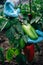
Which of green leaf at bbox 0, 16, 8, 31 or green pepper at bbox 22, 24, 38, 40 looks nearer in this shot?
green leaf at bbox 0, 16, 8, 31

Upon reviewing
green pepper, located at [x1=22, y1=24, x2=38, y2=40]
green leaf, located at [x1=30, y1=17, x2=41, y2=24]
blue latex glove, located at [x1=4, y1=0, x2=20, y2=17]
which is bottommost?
green pepper, located at [x1=22, y1=24, x2=38, y2=40]

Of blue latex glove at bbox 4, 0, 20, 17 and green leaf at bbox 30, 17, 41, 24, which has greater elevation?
blue latex glove at bbox 4, 0, 20, 17

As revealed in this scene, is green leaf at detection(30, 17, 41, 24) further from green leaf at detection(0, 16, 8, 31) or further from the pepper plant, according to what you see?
green leaf at detection(0, 16, 8, 31)

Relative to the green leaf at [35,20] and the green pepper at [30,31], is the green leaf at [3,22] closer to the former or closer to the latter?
the green pepper at [30,31]

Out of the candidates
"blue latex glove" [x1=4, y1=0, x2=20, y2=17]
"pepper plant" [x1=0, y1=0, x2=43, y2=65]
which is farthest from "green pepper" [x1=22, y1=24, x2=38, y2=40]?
"blue latex glove" [x1=4, y1=0, x2=20, y2=17]

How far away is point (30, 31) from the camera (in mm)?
2412

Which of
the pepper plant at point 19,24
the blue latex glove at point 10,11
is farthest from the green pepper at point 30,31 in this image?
the blue latex glove at point 10,11

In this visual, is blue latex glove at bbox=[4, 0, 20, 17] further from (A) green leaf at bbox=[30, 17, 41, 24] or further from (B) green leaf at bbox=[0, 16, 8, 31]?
(A) green leaf at bbox=[30, 17, 41, 24]

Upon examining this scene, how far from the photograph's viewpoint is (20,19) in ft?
7.92

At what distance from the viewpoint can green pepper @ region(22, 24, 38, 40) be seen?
7.82ft

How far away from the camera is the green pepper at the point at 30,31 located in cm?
238

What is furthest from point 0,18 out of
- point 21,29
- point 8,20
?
point 21,29

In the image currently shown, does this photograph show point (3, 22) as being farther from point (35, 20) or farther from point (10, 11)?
A: point (35, 20)

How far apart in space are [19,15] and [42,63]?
0.89 m
